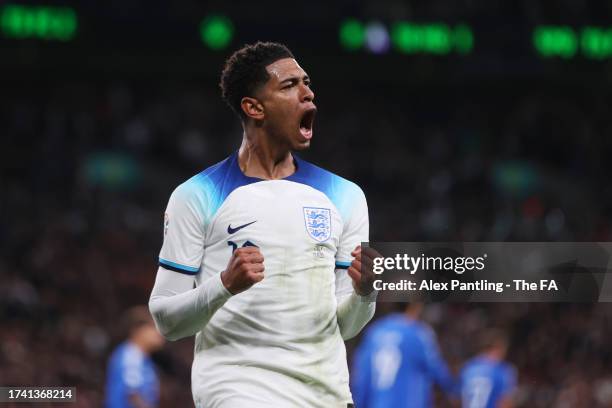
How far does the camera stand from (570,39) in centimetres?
1752

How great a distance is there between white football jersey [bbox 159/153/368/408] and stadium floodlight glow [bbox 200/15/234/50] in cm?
1354

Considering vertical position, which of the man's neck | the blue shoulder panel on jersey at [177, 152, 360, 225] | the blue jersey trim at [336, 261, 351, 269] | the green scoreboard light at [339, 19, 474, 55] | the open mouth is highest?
the green scoreboard light at [339, 19, 474, 55]

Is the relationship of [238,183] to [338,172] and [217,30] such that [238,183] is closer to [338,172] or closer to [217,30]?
[217,30]

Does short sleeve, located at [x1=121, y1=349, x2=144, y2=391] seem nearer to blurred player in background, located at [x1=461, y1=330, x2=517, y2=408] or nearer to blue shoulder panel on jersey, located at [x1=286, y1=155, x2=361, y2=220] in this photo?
blurred player in background, located at [x1=461, y1=330, x2=517, y2=408]

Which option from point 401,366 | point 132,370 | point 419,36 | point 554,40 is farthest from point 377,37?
point 132,370

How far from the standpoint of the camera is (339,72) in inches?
719

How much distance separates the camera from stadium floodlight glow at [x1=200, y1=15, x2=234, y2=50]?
1702 centimetres

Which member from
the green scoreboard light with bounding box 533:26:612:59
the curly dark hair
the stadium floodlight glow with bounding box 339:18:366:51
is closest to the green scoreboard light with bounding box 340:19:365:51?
the stadium floodlight glow with bounding box 339:18:366:51

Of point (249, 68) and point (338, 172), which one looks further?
point (338, 172)

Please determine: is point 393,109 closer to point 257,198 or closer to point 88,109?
point 88,109

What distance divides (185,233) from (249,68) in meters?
0.65

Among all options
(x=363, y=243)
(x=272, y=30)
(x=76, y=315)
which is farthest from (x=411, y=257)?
(x=272, y=30)

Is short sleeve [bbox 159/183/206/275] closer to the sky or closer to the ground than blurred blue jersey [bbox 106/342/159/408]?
closer to the ground

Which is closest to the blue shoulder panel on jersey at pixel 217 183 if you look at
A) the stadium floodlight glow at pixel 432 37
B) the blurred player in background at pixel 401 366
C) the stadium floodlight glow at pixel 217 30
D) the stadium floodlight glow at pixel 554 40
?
the blurred player in background at pixel 401 366
